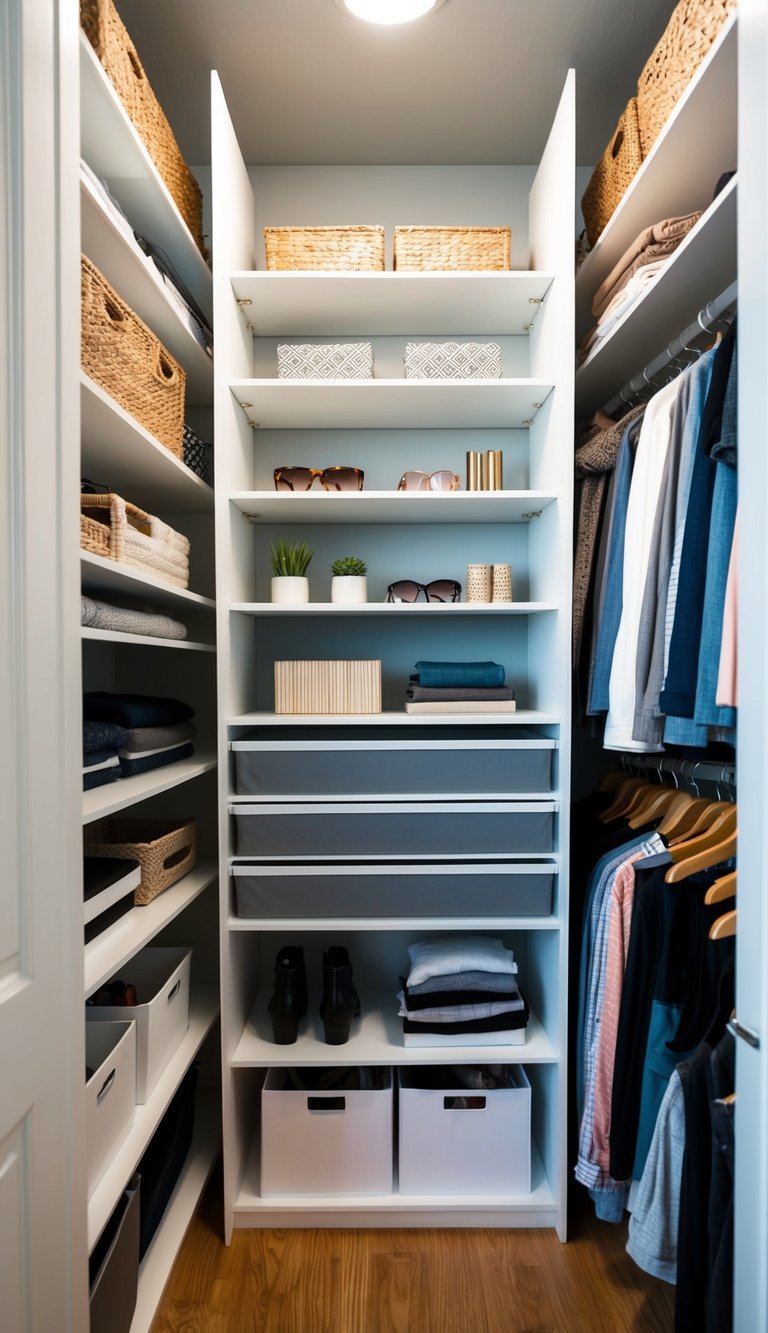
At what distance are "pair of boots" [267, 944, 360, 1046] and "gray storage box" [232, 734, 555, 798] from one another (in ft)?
1.46

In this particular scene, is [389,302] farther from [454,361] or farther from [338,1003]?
[338,1003]

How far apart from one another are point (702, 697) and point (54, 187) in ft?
3.78

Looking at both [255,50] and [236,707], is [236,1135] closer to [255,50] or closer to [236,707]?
[236,707]

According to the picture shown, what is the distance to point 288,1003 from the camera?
1930 mm

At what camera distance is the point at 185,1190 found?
6.25ft

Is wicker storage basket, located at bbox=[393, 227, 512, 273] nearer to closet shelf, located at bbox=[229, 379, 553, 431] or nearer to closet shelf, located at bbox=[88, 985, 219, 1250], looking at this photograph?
closet shelf, located at bbox=[229, 379, 553, 431]

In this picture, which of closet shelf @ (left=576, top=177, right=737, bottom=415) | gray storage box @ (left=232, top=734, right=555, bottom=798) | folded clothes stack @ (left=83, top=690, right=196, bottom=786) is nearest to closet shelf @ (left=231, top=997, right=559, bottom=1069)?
gray storage box @ (left=232, top=734, right=555, bottom=798)

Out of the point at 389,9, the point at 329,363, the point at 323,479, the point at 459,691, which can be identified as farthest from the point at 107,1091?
the point at 389,9

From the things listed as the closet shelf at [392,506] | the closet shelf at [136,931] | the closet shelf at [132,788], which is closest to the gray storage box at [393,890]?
the closet shelf at [136,931]

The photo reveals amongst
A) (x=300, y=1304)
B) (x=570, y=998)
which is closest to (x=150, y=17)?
(x=570, y=998)

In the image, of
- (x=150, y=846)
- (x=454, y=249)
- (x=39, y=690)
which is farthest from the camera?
(x=454, y=249)

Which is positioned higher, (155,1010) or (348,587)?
(348,587)

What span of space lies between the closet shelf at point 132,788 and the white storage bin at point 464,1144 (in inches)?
35.5

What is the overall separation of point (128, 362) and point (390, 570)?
986 mm
